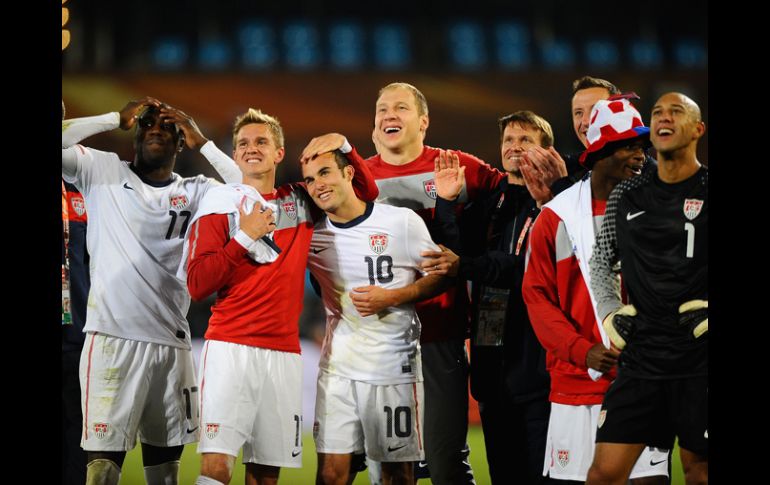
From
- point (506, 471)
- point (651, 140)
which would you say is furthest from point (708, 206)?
point (506, 471)

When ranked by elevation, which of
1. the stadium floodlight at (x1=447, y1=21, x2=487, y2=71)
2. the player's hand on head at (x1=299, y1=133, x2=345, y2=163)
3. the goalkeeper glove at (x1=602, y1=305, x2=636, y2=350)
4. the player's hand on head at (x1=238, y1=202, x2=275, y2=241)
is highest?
the stadium floodlight at (x1=447, y1=21, x2=487, y2=71)

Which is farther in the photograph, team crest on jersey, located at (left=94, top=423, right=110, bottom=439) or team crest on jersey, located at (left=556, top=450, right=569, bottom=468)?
team crest on jersey, located at (left=94, top=423, right=110, bottom=439)

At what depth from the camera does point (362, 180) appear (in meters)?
4.01

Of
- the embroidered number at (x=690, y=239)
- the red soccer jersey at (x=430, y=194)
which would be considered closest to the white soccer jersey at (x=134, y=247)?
the red soccer jersey at (x=430, y=194)

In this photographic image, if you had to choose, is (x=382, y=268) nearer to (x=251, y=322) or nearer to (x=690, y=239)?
(x=251, y=322)

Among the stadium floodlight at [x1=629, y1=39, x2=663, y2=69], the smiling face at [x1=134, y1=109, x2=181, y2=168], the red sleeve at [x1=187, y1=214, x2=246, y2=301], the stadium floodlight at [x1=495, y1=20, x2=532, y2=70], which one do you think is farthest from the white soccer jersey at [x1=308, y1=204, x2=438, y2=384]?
the stadium floodlight at [x1=629, y1=39, x2=663, y2=69]

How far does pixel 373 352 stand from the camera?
12.7 feet

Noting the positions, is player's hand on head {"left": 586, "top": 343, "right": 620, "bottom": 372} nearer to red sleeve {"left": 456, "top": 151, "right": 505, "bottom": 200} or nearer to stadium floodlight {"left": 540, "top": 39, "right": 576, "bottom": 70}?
red sleeve {"left": 456, "top": 151, "right": 505, "bottom": 200}

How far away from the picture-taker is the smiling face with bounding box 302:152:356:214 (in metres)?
3.95

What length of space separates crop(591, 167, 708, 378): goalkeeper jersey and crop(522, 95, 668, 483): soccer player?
0.46 feet

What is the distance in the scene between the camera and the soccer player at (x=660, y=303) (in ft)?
11.4

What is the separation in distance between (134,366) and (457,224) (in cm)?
154

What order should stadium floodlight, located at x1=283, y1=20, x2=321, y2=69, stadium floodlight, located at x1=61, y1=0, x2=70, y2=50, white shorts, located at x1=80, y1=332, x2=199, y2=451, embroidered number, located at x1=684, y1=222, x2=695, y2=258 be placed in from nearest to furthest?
embroidered number, located at x1=684, y1=222, x2=695, y2=258 < white shorts, located at x1=80, y1=332, x2=199, y2=451 < stadium floodlight, located at x1=61, y1=0, x2=70, y2=50 < stadium floodlight, located at x1=283, y1=20, x2=321, y2=69

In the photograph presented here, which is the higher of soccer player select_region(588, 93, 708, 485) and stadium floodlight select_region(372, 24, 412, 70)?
stadium floodlight select_region(372, 24, 412, 70)
